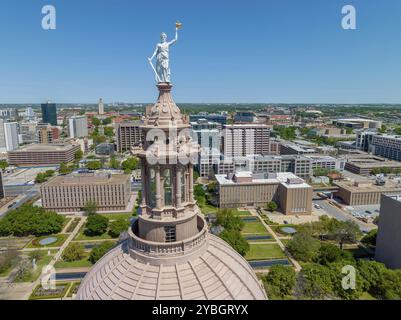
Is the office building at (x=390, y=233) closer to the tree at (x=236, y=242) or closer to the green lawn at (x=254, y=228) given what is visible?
the green lawn at (x=254, y=228)

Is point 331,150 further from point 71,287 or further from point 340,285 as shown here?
point 71,287

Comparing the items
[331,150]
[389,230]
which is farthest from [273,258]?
[331,150]

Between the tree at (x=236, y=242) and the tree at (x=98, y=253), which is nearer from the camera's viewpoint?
the tree at (x=98, y=253)

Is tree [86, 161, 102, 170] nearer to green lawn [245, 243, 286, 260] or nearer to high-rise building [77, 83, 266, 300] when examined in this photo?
green lawn [245, 243, 286, 260]

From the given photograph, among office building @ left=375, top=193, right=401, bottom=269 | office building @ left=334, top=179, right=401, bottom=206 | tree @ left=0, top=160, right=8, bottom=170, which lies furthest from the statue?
tree @ left=0, top=160, right=8, bottom=170

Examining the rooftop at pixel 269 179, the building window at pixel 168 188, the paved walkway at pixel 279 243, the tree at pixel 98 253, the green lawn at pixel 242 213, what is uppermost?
the building window at pixel 168 188

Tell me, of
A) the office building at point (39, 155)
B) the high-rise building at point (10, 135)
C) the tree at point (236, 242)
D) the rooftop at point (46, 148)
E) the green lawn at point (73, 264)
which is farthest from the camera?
the high-rise building at point (10, 135)

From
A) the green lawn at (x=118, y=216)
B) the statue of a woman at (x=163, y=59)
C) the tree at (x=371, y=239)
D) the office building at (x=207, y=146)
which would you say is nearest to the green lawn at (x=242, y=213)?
the office building at (x=207, y=146)
